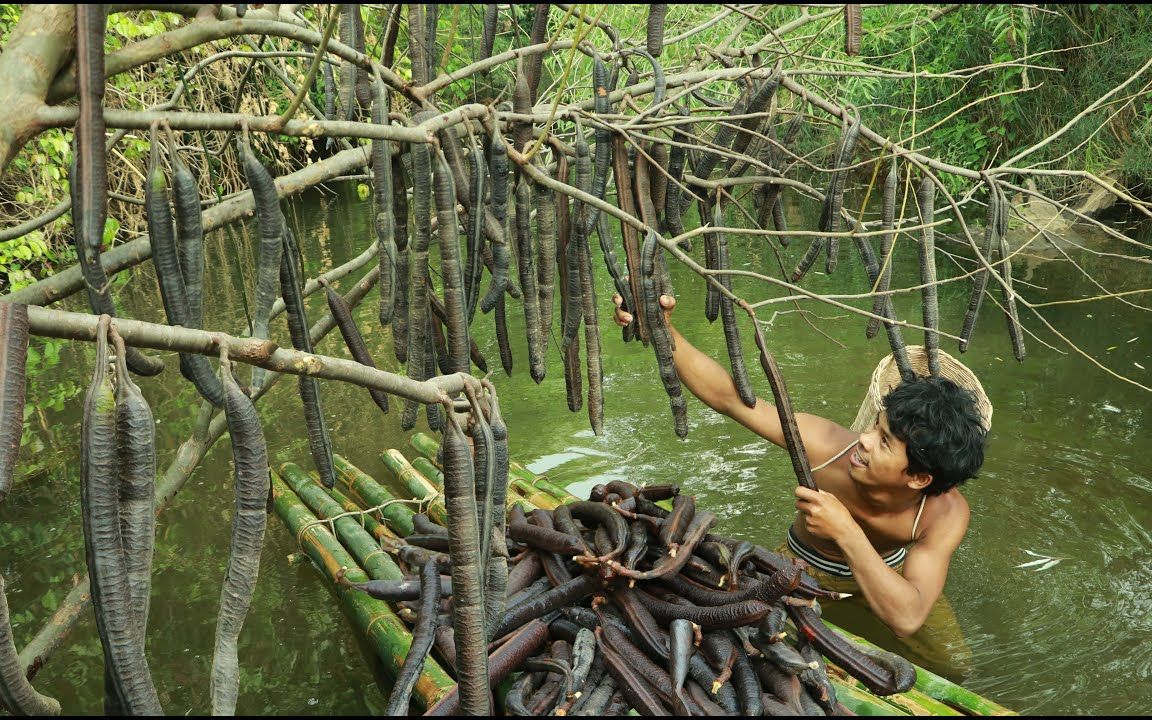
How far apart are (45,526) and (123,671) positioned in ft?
13.1

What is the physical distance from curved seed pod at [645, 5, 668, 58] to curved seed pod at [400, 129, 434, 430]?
58cm

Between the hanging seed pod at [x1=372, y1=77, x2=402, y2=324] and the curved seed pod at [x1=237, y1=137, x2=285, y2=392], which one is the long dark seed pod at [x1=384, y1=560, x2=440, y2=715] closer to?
the hanging seed pod at [x1=372, y1=77, x2=402, y2=324]

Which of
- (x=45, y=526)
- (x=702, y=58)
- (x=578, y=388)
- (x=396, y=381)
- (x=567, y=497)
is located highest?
(x=702, y=58)

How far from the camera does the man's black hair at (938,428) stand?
324 centimetres

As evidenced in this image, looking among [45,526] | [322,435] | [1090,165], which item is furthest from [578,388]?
→ [1090,165]

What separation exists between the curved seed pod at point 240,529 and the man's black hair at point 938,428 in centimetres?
245

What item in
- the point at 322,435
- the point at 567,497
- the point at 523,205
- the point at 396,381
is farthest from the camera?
the point at 567,497

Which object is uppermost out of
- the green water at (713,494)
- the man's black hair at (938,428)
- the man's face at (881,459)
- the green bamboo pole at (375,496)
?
the man's black hair at (938,428)

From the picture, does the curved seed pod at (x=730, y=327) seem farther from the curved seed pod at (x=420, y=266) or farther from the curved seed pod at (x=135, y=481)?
the curved seed pod at (x=135, y=481)

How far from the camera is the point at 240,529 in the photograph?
1.42m

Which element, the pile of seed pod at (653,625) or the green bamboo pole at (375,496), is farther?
the green bamboo pole at (375,496)

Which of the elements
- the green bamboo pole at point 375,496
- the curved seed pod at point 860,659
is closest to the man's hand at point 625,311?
the curved seed pod at point 860,659

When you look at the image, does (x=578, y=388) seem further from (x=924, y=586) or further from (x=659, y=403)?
(x=659, y=403)

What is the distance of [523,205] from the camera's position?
249cm
